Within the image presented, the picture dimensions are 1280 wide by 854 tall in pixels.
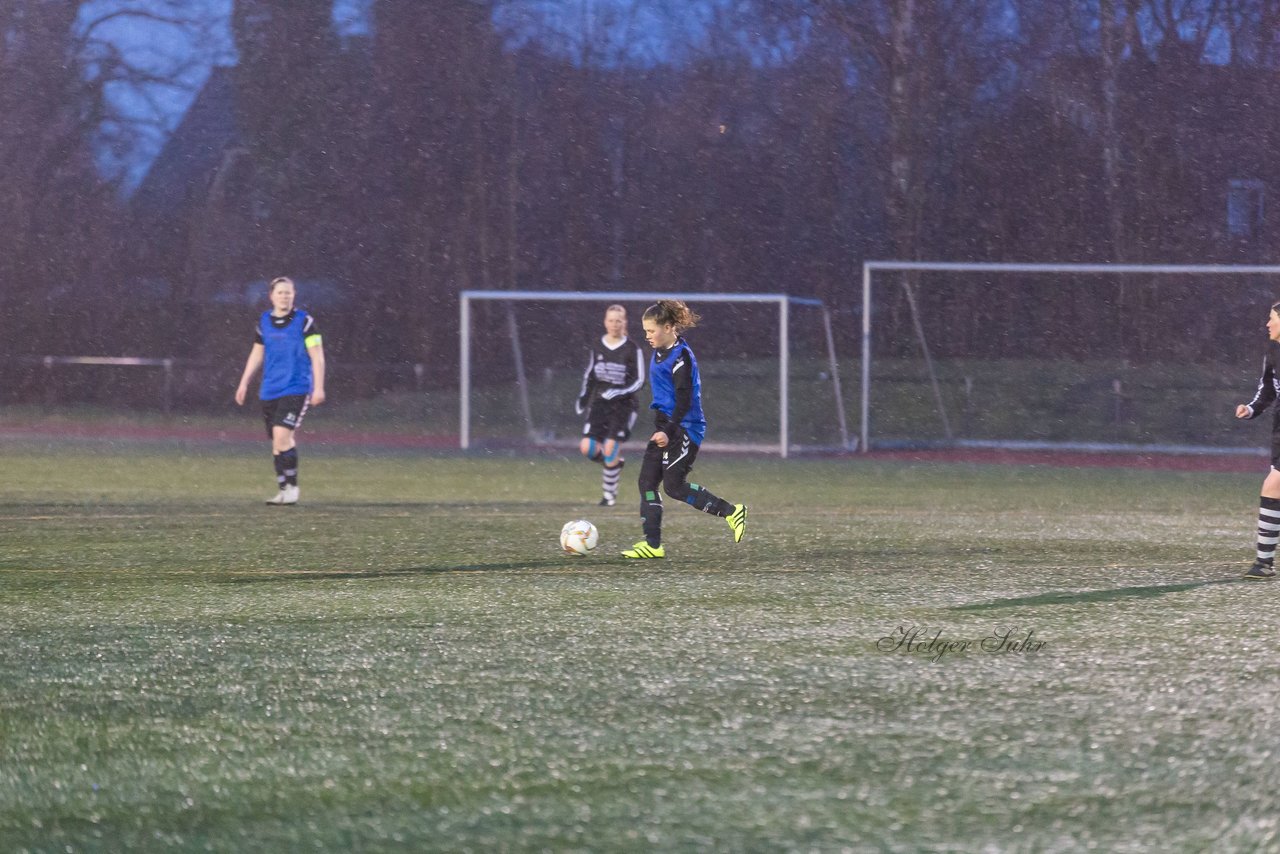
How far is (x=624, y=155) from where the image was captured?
36.5 m

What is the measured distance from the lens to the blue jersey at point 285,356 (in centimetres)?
1259

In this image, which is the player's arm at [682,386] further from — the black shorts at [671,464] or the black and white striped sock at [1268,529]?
the black and white striped sock at [1268,529]

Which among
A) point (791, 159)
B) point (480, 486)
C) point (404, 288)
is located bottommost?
point (480, 486)

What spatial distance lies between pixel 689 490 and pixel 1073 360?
1557 cm

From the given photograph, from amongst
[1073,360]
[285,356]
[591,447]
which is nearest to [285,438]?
[285,356]

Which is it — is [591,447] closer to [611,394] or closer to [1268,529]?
[611,394]

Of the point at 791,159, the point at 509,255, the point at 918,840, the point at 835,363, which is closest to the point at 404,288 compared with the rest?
the point at 509,255

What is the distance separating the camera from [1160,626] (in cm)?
651

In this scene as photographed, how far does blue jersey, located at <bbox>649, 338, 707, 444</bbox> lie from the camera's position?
8.95 metres

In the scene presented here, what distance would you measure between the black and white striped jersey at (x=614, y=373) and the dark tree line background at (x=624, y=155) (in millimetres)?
19669

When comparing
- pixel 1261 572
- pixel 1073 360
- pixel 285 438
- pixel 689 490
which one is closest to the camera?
pixel 1261 572

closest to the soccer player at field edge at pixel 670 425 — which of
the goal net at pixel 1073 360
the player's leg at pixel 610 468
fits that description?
the player's leg at pixel 610 468

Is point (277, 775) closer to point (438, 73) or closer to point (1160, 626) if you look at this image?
point (1160, 626)

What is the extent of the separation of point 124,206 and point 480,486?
24015 mm
